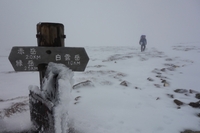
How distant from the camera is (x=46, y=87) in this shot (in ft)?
5.68

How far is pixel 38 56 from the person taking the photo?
72.2 inches

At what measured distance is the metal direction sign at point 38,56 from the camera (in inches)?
71.4

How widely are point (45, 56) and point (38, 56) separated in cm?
10

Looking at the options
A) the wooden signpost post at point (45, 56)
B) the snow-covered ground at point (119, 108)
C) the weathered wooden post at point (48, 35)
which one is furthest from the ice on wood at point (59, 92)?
the snow-covered ground at point (119, 108)

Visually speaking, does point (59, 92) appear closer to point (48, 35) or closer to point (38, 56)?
point (38, 56)

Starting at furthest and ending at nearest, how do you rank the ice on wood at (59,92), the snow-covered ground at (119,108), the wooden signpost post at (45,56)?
the snow-covered ground at (119,108), the wooden signpost post at (45,56), the ice on wood at (59,92)

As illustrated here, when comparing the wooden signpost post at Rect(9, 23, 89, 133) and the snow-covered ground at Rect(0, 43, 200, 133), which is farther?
the snow-covered ground at Rect(0, 43, 200, 133)

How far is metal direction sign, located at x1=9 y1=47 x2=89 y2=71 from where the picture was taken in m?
1.81

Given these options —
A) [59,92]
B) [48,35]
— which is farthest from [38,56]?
[59,92]

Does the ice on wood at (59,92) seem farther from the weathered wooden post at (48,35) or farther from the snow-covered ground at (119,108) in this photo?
the snow-covered ground at (119,108)

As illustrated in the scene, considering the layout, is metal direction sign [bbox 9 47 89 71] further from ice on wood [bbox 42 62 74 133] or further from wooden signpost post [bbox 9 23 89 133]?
ice on wood [bbox 42 62 74 133]

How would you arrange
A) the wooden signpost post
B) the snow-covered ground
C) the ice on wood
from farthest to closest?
the snow-covered ground < the wooden signpost post < the ice on wood

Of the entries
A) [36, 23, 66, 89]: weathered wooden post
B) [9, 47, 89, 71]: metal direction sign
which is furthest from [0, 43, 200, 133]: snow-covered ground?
[36, 23, 66, 89]: weathered wooden post

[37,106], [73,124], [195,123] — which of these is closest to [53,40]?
[37,106]
